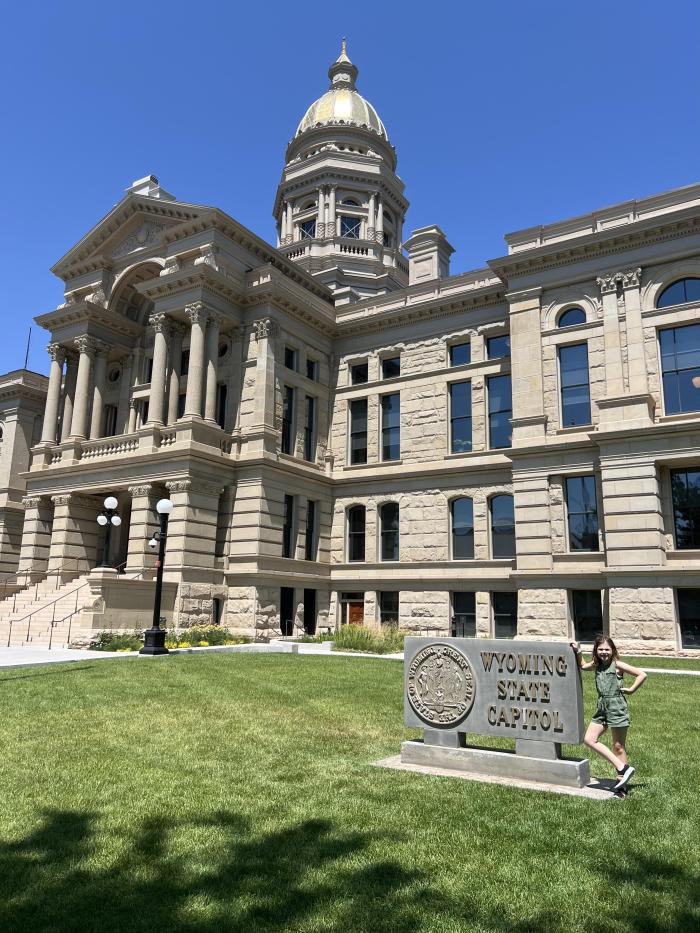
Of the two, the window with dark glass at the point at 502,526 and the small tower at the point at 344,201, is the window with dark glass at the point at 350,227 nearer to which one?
the small tower at the point at 344,201

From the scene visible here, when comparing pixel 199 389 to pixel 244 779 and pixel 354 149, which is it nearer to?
pixel 244 779

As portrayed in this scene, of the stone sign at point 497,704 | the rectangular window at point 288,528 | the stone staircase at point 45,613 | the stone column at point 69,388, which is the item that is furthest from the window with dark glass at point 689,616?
the stone column at point 69,388

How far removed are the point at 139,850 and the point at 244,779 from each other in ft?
6.86

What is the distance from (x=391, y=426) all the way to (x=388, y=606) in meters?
9.29

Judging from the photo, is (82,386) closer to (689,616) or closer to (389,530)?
(389,530)

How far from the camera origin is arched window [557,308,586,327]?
92.9 ft

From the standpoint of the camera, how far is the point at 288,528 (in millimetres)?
32562

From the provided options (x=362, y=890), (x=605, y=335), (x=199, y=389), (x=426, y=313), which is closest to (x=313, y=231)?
(x=426, y=313)

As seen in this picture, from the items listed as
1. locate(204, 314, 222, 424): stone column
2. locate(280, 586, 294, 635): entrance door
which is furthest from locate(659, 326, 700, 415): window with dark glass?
locate(204, 314, 222, 424): stone column

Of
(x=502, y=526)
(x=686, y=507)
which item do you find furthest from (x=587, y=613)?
(x=502, y=526)

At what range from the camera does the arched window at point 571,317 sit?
28.3 metres

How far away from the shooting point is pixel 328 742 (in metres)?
9.34

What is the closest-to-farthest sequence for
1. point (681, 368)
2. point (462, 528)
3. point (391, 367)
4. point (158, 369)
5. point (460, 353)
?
point (681, 368)
point (462, 528)
point (158, 369)
point (460, 353)
point (391, 367)

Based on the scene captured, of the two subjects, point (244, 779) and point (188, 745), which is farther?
point (188, 745)
